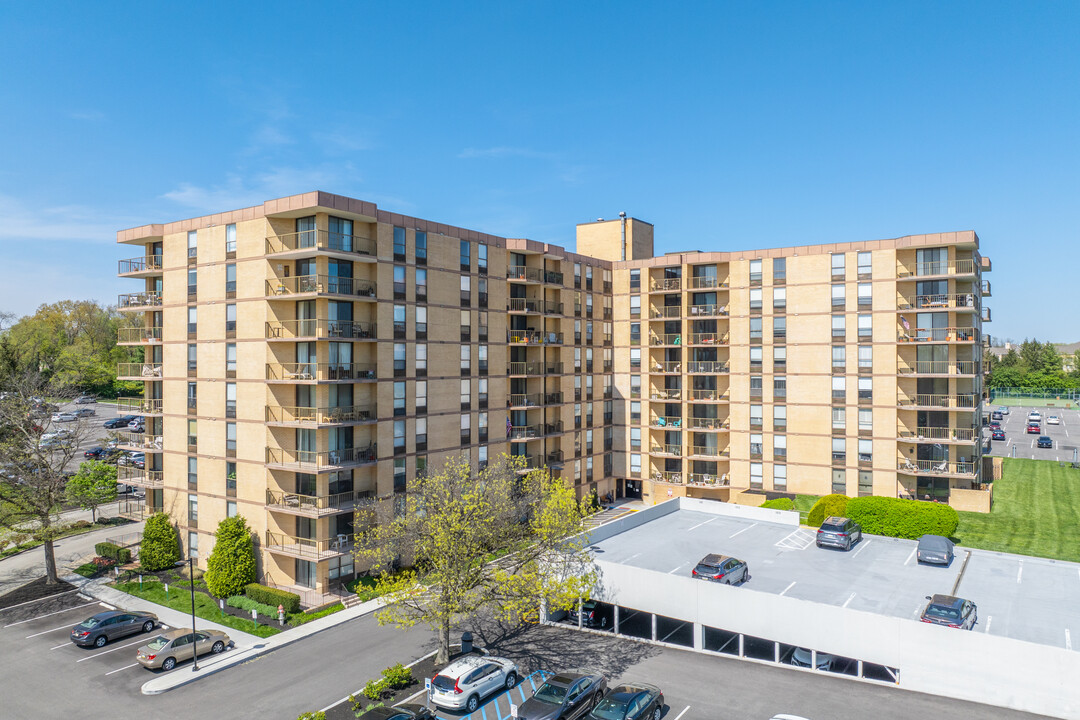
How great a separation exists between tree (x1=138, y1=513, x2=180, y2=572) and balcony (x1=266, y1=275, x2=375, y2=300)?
61.7 feet

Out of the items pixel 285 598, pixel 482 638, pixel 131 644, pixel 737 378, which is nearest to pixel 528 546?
pixel 482 638

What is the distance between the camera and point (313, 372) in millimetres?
40094

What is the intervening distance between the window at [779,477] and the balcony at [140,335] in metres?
51.7

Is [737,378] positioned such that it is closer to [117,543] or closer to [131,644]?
[131,644]

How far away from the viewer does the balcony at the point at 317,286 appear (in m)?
39.6

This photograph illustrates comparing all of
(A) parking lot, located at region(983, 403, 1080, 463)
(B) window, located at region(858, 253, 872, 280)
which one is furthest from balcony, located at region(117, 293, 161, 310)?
(A) parking lot, located at region(983, 403, 1080, 463)

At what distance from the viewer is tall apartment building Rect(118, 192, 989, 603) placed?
4084 centimetres

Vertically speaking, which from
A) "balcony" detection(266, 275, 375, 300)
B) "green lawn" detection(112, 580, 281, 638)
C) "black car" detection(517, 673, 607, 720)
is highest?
"balcony" detection(266, 275, 375, 300)

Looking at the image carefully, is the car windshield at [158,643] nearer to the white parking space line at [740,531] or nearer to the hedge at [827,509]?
the white parking space line at [740,531]

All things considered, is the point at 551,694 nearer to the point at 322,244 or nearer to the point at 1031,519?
the point at 322,244

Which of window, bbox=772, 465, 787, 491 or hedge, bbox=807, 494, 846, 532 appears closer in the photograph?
hedge, bbox=807, 494, 846, 532

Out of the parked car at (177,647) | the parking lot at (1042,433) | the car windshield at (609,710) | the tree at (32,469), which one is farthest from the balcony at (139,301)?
the parking lot at (1042,433)

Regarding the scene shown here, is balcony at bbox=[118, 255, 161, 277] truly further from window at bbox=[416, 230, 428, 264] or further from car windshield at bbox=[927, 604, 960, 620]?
car windshield at bbox=[927, 604, 960, 620]

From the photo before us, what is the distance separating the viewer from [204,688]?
29438 millimetres
